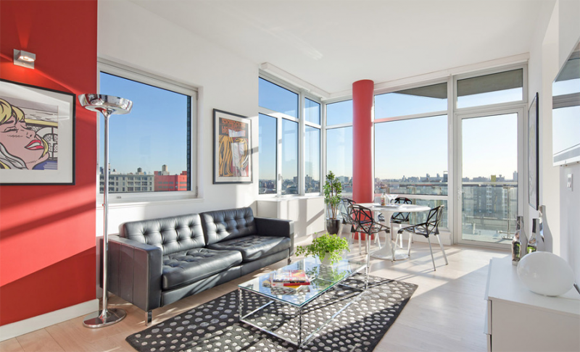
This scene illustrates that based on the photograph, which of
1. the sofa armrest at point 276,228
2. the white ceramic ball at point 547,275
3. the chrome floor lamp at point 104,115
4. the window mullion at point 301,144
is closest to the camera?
the white ceramic ball at point 547,275

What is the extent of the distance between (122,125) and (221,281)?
6.81 feet

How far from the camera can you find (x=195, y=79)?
4.00 m

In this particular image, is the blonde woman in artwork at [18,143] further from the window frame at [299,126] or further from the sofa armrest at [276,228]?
the window frame at [299,126]

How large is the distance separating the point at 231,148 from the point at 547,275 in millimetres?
3776

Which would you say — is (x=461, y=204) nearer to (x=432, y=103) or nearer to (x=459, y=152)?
(x=459, y=152)

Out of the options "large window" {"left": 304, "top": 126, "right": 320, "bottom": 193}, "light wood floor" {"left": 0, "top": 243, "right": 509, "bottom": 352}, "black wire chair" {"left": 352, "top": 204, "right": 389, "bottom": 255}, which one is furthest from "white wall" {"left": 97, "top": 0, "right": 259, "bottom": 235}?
"large window" {"left": 304, "top": 126, "right": 320, "bottom": 193}

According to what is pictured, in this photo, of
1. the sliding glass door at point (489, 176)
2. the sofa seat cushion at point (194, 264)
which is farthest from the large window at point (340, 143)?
the sofa seat cushion at point (194, 264)

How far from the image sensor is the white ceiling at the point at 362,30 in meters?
3.36

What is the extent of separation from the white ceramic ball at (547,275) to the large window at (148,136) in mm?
3636

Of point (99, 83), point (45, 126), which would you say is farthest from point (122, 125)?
point (45, 126)

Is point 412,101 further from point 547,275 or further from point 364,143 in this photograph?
point 547,275

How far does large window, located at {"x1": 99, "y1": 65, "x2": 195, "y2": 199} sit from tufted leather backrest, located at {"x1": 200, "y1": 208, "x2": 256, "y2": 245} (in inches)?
24.2

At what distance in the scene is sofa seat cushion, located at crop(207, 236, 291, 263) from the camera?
11.0 feet

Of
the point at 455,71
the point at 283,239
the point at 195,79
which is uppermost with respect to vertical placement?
the point at 455,71
